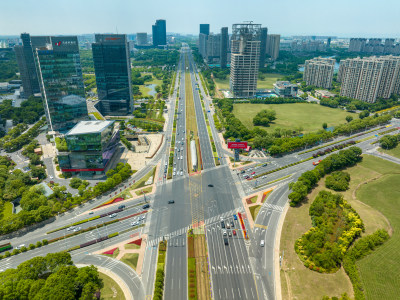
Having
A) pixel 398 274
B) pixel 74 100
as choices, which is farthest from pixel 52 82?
pixel 398 274

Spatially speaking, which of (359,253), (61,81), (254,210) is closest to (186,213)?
(254,210)

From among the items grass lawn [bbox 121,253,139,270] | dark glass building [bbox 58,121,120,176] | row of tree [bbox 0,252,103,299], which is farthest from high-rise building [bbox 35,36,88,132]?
grass lawn [bbox 121,253,139,270]

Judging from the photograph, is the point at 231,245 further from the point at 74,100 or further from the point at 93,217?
the point at 74,100

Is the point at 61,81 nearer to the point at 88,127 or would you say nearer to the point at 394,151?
the point at 88,127

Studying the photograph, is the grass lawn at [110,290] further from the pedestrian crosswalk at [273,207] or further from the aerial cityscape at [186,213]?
the pedestrian crosswalk at [273,207]

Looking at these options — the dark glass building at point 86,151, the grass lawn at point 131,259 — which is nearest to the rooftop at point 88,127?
the dark glass building at point 86,151
